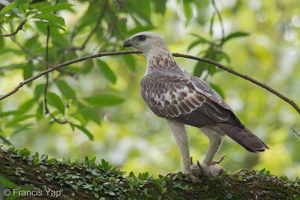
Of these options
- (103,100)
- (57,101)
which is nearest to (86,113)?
(103,100)

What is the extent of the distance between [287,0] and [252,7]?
150 cm

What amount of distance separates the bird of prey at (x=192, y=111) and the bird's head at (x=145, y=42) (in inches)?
18.5

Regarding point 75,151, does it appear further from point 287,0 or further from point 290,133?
point 287,0

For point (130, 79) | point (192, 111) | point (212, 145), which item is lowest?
point (212, 145)

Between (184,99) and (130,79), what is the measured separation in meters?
10.9

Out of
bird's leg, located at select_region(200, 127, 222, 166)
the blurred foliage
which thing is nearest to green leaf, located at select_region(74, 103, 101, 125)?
the blurred foliage

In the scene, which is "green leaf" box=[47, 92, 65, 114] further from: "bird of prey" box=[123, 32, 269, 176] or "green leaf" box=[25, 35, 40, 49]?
"green leaf" box=[25, 35, 40, 49]

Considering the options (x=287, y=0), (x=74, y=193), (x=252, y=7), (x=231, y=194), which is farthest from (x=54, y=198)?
(x=287, y=0)

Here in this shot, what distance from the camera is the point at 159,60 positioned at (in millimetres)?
5781

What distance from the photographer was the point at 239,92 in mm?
13695

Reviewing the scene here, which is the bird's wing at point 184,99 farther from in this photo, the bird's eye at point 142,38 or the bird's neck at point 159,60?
the bird's eye at point 142,38

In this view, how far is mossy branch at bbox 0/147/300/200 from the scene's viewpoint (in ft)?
12.1

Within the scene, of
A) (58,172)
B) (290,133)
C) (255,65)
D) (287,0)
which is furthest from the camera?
(287,0)

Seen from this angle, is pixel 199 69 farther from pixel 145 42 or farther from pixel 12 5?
pixel 12 5
